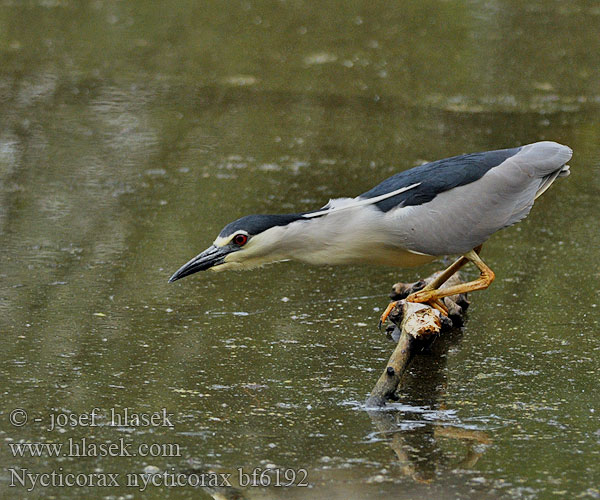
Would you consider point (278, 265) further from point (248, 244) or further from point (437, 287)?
point (248, 244)

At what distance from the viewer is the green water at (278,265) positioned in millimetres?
3736

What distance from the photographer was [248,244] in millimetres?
4234

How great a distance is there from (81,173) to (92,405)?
139 inches

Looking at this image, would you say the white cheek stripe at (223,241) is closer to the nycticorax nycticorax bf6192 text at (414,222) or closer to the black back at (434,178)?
the nycticorax nycticorax bf6192 text at (414,222)

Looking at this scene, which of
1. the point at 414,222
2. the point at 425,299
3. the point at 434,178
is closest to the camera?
the point at 414,222

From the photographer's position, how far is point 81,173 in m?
7.33

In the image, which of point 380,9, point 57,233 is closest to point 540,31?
point 380,9

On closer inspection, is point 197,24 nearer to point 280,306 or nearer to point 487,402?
point 280,306

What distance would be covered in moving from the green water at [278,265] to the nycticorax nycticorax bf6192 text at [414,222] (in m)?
0.49

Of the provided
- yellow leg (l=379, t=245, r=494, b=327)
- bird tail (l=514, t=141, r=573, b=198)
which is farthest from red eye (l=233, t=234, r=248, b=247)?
bird tail (l=514, t=141, r=573, b=198)

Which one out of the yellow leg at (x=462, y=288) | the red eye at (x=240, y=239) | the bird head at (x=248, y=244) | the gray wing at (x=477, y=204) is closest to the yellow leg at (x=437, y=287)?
the yellow leg at (x=462, y=288)

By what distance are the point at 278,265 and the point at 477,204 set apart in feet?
5.23

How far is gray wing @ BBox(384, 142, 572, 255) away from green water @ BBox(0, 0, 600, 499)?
0.55 meters

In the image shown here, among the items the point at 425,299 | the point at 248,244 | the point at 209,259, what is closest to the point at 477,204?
the point at 425,299
